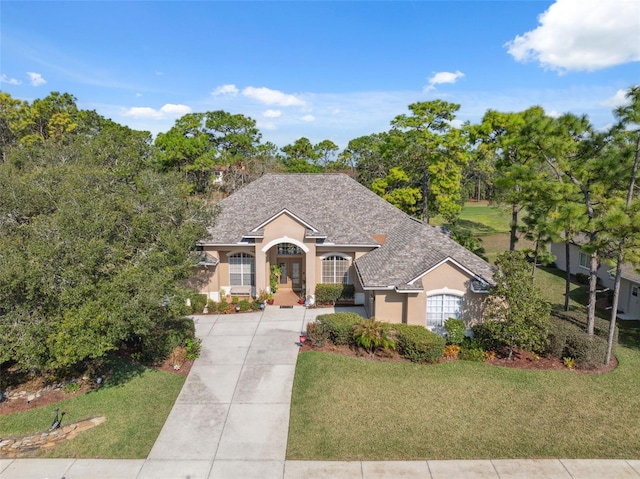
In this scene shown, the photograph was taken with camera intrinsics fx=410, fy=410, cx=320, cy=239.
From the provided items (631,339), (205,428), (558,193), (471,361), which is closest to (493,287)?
(471,361)

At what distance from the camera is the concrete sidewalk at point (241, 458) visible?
421 inches

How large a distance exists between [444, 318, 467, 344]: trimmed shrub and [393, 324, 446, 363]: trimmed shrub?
1.01m

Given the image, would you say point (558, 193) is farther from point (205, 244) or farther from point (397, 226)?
point (205, 244)

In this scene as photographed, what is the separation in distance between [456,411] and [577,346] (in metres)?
6.99

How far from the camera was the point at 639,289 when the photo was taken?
2269 centimetres

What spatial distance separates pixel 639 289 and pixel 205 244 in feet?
80.2

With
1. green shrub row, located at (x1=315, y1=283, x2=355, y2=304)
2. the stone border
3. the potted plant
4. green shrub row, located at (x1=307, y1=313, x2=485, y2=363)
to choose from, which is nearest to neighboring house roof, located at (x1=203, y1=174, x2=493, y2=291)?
green shrub row, located at (x1=315, y1=283, x2=355, y2=304)

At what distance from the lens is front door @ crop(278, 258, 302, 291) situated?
26156mm

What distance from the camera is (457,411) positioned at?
13.5 m

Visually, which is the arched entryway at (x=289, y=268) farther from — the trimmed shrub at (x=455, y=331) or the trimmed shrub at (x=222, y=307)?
the trimmed shrub at (x=455, y=331)

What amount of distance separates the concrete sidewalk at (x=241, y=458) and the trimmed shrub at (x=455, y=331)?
700cm

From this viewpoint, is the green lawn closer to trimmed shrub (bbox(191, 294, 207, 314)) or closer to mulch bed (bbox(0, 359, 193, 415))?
trimmed shrub (bbox(191, 294, 207, 314))

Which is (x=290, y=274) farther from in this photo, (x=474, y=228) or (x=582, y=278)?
(x=474, y=228)

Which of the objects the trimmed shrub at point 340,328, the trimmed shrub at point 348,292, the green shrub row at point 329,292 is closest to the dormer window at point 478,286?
the trimmed shrub at point 340,328
